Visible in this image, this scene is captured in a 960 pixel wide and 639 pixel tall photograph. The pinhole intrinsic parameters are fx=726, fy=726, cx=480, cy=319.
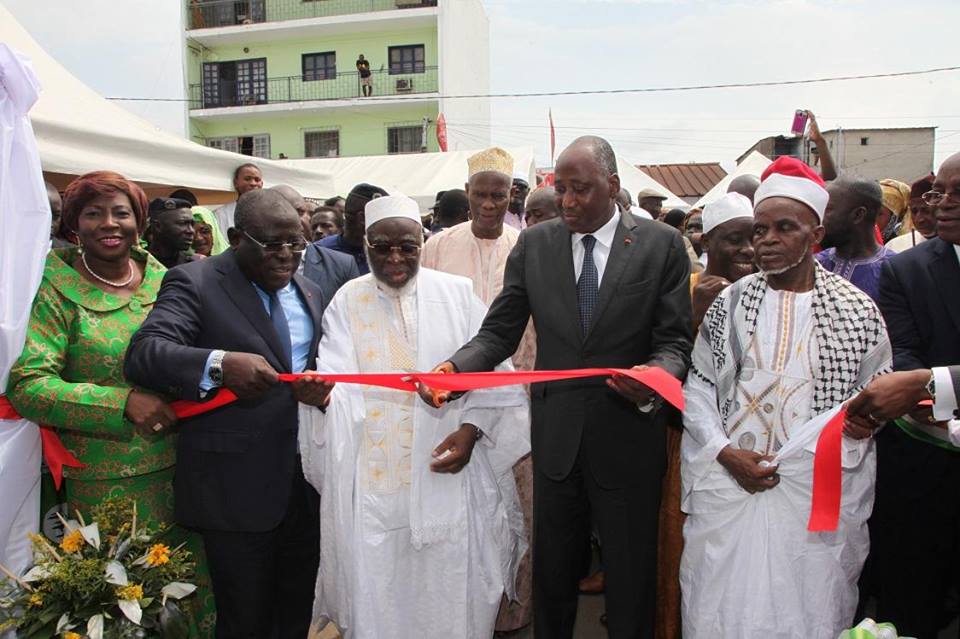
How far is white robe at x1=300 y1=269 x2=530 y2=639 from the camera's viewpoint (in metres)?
3.38

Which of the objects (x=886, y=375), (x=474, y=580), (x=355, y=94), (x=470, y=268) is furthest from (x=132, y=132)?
(x=355, y=94)

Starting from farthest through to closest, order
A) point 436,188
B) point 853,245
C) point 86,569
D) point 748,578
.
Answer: point 436,188 → point 853,245 → point 748,578 → point 86,569

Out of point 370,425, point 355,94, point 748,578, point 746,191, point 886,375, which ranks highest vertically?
point 355,94

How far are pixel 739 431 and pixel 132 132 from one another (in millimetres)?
5835

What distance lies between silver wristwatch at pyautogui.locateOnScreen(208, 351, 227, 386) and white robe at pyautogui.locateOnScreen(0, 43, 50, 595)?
77 centimetres

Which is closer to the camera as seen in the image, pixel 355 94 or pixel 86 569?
pixel 86 569

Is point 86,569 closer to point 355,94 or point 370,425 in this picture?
point 370,425

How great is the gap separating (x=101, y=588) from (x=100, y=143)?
438 cm

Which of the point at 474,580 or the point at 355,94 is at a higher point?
the point at 355,94

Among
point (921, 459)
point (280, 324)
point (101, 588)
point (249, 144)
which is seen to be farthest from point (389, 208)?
point (249, 144)

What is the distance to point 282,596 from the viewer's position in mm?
3502

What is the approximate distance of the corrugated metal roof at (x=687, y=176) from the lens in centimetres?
3158

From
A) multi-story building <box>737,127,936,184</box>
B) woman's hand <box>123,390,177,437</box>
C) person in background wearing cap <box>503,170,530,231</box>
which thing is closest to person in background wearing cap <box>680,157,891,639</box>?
woman's hand <box>123,390,177,437</box>

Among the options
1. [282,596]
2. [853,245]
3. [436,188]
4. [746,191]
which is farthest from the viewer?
[436,188]
